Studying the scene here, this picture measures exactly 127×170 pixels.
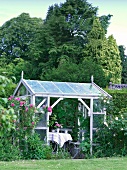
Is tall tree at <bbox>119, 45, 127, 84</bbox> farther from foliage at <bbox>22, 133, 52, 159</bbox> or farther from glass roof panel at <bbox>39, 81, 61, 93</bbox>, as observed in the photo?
foliage at <bbox>22, 133, 52, 159</bbox>

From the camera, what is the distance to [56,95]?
35.4 feet

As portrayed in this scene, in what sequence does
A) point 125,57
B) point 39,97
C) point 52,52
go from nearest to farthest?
point 39,97 → point 52,52 → point 125,57

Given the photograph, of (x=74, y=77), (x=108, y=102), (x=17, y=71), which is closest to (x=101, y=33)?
(x=17, y=71)

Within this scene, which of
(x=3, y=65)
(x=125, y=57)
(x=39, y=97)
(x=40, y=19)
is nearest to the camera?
(x=39, y=97)

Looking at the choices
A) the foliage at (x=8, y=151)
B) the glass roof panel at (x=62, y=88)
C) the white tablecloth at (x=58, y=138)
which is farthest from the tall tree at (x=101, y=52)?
the foliage at (x=8, y=151)

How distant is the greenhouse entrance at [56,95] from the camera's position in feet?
34.7

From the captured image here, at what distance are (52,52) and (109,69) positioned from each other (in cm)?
428

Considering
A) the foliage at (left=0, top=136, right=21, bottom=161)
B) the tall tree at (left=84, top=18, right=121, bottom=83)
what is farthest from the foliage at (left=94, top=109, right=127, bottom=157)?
the tall tree at (left=84, top=18, right=121, bottom=83)

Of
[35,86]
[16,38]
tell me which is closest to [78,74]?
[35,86]

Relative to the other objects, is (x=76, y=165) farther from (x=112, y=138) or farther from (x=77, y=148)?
(x=77, y=148)

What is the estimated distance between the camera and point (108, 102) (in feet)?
37.0

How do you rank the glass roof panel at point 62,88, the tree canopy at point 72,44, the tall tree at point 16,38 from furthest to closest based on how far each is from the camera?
the tall tree at point 16,38, the tree canopy at point 72,44, the glass roof panel at point 62,88

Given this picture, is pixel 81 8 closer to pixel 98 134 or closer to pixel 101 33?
pixel 101 33

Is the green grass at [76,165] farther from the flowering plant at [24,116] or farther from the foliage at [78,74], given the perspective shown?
the foliage at [78,74]
